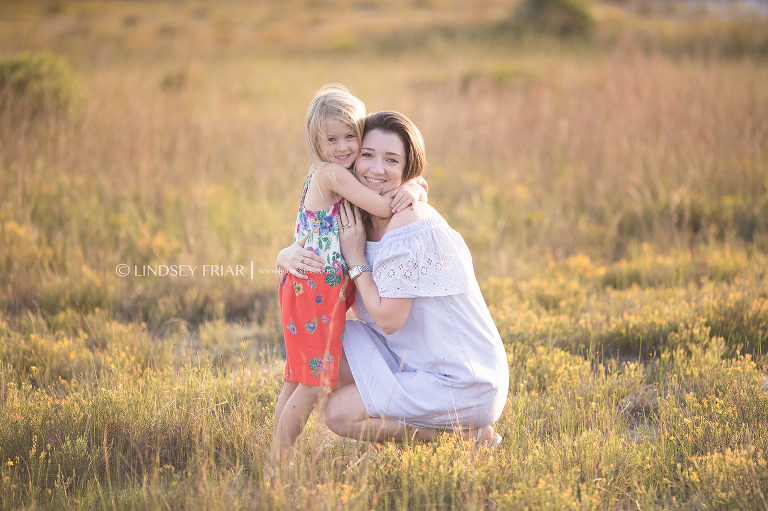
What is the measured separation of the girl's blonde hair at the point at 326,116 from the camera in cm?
243

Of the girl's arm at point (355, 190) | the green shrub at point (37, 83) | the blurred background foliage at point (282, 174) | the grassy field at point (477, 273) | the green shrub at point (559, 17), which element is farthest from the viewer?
the green shrub at point (559, 17)

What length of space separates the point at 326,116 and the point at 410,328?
98cm

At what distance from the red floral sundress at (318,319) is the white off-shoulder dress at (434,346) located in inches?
5.1

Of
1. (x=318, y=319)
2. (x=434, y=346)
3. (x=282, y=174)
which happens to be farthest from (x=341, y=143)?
(x=282, y=174)

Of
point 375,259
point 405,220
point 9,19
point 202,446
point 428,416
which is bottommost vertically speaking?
point 202,446

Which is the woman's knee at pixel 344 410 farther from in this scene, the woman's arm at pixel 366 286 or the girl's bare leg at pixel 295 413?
the woman's arm at pixel 366 286

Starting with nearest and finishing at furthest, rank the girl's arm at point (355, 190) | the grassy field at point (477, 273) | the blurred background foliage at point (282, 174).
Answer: the grassy field at point (477, 273), the girl's arm at point (355, 190), the blurred background foliage at point (282, 174)

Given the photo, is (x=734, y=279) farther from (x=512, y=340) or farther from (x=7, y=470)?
(x=7, y=470)

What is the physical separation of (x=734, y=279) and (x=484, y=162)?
325cm

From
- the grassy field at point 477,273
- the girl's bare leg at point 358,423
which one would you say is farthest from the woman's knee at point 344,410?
the grassy field at point 477,273

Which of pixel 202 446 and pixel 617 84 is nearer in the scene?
pixel 202 446

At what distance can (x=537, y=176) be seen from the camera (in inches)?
248

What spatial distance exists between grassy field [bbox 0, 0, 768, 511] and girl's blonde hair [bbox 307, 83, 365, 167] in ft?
4.16

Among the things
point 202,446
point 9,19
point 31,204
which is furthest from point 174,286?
point 9,19
